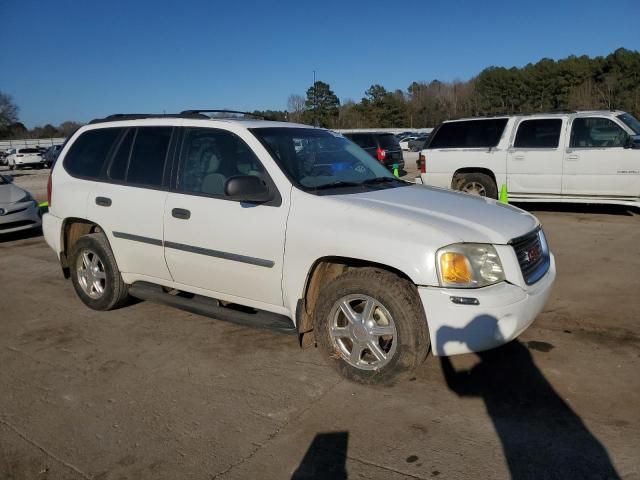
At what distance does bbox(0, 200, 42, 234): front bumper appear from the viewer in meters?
9.77

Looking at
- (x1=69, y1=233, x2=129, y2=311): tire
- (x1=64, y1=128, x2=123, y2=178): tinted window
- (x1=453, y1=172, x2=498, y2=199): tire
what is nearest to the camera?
(x1=69, y1=233, x2=129, y2=311): tire

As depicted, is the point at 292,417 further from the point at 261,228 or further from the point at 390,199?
the point at 390,199

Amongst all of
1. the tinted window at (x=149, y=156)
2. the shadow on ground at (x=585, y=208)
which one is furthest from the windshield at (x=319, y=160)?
the shadow on ground at (x=585, y=208)

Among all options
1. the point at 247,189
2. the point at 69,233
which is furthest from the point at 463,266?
the point at 69,233

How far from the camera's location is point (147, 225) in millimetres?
4703

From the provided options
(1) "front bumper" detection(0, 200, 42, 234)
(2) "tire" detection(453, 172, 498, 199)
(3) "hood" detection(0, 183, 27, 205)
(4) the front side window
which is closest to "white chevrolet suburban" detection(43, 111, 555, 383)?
(1) "front bumper" detection(0, 200, 42, 234)

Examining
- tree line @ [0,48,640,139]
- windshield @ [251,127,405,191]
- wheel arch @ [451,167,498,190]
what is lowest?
wheel arch @ [451,167,498,190]

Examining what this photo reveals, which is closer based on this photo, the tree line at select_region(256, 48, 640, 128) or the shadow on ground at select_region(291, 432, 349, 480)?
the shadow on ground at select_region(291, 432, 349, 480)

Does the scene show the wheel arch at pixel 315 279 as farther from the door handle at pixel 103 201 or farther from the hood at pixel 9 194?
the hood at pixel 9 194

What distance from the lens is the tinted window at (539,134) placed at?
404 inches

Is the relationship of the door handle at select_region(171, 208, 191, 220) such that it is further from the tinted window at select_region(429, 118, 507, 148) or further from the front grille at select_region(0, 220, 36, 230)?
the tinted window at select_region(429, 118, 507, 148)

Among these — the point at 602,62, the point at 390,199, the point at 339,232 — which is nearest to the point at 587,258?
the point at 390,199

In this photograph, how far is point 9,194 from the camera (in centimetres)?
1021

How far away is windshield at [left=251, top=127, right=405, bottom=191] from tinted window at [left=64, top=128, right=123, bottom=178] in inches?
70.4
